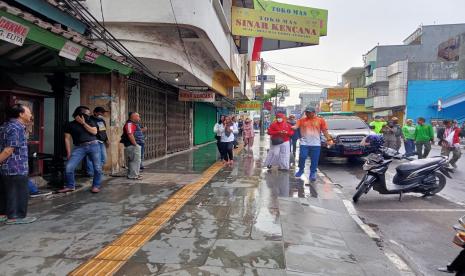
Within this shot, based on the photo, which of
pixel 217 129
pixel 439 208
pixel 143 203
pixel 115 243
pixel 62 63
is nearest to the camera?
pixel 115 243

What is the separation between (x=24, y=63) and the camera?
7020mm

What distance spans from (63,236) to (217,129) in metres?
7.03

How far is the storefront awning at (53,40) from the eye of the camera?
12.9 feet

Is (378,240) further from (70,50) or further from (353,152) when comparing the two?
(353,152)

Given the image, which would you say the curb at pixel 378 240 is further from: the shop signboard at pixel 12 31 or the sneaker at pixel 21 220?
the shop signboard at pixel 12 31

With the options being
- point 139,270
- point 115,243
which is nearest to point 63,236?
point 115,243

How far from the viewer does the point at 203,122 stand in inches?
866

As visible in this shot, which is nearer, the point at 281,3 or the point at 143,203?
the point at 143,203

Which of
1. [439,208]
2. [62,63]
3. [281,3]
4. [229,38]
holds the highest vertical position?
[281,3]

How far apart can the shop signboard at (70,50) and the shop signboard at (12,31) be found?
85 centimetres

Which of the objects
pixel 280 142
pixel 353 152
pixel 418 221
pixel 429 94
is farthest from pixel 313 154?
pixel 429 94

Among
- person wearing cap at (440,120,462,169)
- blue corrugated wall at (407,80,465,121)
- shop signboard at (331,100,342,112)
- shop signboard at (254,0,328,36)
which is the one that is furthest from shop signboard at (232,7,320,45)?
shop signboard at (331,100,342,112)

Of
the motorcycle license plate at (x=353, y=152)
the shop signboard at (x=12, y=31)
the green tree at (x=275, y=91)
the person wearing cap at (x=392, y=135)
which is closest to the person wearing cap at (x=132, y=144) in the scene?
the shop signboard at (x=12, y=31)

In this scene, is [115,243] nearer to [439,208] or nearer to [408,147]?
[439,208]
